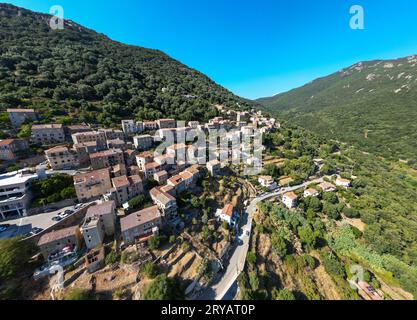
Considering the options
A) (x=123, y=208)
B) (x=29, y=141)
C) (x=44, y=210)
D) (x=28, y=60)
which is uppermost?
(x=28, y=60)

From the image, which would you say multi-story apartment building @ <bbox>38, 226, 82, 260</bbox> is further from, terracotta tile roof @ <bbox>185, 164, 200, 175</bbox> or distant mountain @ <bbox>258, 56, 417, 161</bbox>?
distant mountain @ <bbox>258, 56, 417, 161</bbox>

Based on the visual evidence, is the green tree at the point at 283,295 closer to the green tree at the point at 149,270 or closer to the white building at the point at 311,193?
the green tree at the point at 149,270

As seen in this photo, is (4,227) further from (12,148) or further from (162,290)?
(162,290)

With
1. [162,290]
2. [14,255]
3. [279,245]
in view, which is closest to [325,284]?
[279,245]

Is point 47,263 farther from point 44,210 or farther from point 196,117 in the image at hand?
point 196,117

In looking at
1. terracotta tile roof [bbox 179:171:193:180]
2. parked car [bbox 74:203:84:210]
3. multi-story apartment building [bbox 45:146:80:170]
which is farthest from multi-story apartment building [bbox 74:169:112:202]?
terracotta tile roof [bbox 179:171:193:180]

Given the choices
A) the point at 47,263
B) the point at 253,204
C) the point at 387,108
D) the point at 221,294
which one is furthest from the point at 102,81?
the point at 387,108

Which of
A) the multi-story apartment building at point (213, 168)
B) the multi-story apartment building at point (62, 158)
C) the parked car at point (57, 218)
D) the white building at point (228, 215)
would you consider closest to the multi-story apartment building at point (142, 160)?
the multi-story apartment building at point (62, 158)
